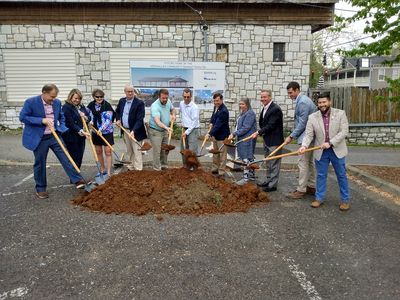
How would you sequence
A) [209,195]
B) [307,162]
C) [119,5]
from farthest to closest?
[119,5], [307,162], [209,195]

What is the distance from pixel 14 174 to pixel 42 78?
7279mm

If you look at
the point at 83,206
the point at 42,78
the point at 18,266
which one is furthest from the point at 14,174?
the point at 42,78

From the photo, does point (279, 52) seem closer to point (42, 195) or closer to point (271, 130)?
point (271, 130)

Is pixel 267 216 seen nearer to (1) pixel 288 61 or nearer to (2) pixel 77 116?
(2) pixel 77 116

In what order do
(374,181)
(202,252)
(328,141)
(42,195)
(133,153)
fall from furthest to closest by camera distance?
(133,153) → (374,181) → (42,195) → (328,141) → (202,252)

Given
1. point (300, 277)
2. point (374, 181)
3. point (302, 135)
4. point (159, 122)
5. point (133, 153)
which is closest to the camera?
point (300, 277)

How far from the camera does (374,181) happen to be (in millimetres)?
7574

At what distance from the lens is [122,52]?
14.0 metres

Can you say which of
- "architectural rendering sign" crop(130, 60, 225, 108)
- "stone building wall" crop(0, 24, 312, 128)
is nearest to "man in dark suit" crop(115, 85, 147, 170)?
"architectural rendering sign" crop(130, 60, 225, 108)

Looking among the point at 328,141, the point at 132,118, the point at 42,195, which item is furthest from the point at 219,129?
the point at 42,195

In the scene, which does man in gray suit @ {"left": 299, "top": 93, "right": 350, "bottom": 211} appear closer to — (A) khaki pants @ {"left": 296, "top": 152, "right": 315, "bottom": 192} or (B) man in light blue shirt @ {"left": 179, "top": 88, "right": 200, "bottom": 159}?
(A) khaki pants @ {"left": 296, "top": 152, "right": 315, "bottom": 192}

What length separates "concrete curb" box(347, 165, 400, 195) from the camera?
6.87 m

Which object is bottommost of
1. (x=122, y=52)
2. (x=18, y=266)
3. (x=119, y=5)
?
(x=18, y=266)

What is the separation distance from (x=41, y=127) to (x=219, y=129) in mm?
3440
